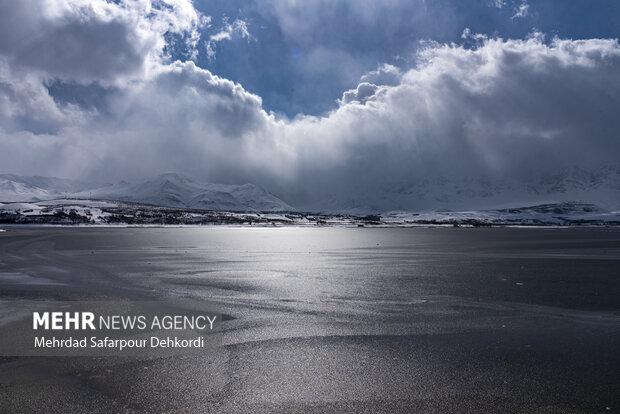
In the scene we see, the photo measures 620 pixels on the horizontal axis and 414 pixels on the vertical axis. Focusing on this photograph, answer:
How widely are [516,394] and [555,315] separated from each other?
25.1 feet

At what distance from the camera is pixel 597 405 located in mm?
7168

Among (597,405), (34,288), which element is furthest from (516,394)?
(34,288)

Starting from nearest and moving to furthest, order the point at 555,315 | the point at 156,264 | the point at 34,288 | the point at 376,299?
the point at 555,315
the point at 376,299
the point at 34,288
the point at 156,264

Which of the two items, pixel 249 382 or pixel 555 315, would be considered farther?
pixel 555 315

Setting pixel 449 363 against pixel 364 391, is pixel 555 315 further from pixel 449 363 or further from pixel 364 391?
pixel 364 391

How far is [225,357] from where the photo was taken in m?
9.56

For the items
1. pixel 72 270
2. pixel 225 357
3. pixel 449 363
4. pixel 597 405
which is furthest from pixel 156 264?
pixel 597 405

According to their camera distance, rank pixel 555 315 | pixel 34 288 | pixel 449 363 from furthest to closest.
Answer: pixel 34 288
pixel 555 315
pixel 449 363

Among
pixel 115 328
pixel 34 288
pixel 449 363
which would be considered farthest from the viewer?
pixel 34 288

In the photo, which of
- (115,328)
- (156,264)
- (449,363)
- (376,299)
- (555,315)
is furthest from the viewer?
(156,264)

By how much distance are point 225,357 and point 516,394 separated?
237 inches

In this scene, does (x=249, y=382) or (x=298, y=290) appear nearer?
(x=249, y=382)

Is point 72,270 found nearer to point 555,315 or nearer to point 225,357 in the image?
point 225,357

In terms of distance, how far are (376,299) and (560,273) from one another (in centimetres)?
1451
